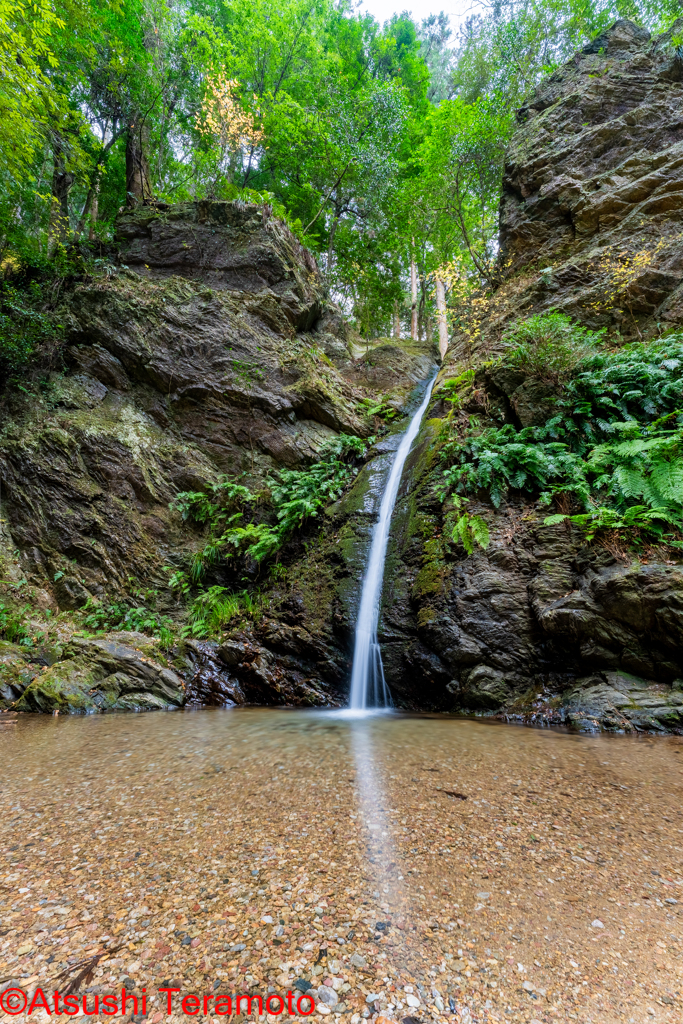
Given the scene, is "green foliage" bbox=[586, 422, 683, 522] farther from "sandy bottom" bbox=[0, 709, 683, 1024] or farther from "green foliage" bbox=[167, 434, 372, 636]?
"green foliage" bbox=[167, 434, 372, 636]

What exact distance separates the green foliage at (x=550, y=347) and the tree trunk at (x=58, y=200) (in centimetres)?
1068

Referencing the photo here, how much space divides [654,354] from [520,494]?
122 inches

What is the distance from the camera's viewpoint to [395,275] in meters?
19.6

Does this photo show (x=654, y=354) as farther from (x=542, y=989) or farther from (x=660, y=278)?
(x=542, y=989)

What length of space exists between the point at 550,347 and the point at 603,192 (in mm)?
5458

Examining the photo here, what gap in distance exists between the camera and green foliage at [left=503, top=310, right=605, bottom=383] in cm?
686

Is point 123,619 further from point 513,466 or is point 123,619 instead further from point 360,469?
point 513,466

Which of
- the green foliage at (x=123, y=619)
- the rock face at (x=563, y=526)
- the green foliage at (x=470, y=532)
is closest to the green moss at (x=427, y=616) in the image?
the rock face at (x=563, y=526)

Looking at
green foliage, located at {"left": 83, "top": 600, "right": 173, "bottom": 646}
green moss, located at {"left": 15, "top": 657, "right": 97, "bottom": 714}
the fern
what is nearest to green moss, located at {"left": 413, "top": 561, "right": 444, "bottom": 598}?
the fern

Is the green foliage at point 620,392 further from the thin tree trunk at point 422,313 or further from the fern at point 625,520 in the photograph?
the thin tree trunk at point 422,313

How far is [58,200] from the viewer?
1151 cm

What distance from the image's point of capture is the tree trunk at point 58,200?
1077cm

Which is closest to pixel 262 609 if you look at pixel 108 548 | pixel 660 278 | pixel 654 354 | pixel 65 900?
pixel 108 548

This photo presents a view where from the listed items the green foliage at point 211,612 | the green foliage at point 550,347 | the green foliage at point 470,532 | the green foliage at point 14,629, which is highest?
the green foliage at point 550,347
